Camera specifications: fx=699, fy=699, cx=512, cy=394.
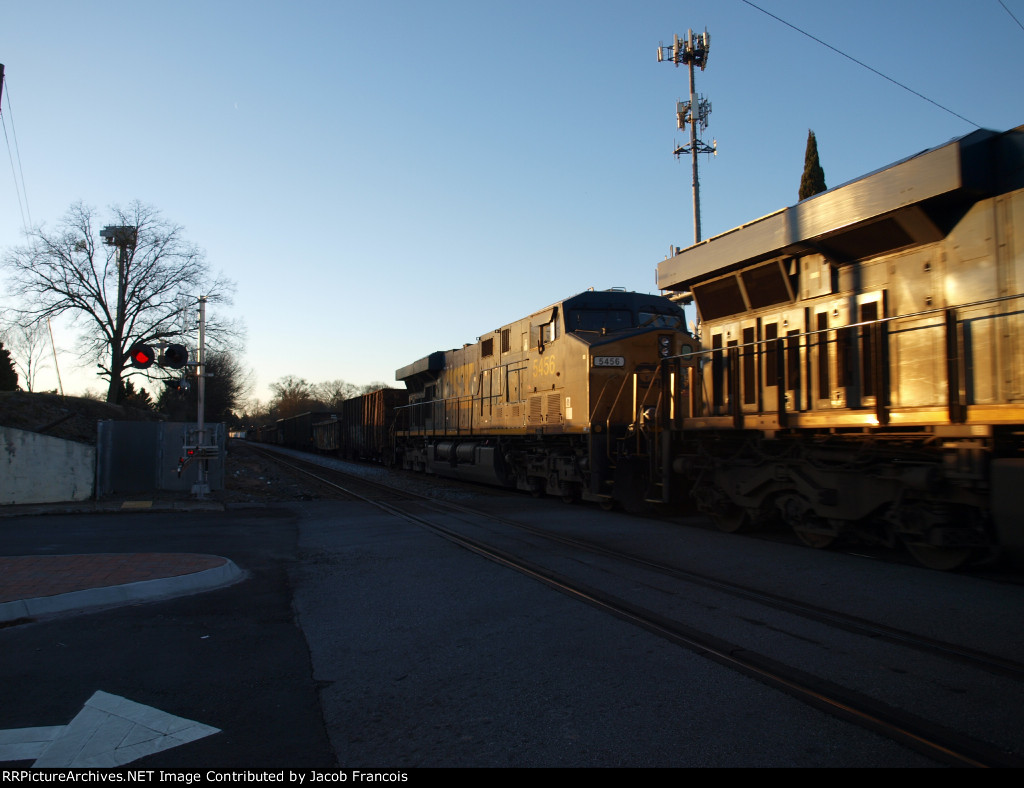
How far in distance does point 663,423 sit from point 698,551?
285 centimetres

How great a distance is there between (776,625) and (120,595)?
5428mm

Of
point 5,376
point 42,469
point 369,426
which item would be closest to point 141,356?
point 42,469

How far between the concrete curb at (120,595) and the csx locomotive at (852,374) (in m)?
6.37

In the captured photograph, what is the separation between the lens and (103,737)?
11.1 feet

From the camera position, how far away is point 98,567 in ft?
23.2

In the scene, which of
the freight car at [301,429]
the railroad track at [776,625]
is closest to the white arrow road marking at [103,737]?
the railroad track at [776,625]

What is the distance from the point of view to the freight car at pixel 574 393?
1231 cm

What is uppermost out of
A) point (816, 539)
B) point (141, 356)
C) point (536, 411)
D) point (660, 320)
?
point (660, 320)

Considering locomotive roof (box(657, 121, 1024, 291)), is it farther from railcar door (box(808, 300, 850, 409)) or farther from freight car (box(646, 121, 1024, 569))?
railcar door (box(808, 300, 850, 409))

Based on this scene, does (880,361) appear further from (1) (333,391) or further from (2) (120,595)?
(1) (333,391)

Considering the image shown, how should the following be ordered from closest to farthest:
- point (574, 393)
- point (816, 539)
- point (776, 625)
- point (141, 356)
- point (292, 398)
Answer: point (776, 625), point (816, 539), point (141, 356), point (574, 393), point (292, 398)

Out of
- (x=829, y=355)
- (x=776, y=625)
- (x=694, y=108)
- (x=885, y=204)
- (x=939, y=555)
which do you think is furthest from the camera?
(x=694, y=108)

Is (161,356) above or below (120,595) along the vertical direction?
above

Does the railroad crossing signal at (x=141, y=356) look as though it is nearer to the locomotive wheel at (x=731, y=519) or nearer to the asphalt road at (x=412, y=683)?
the asphalt road at (x=412, y=683)
